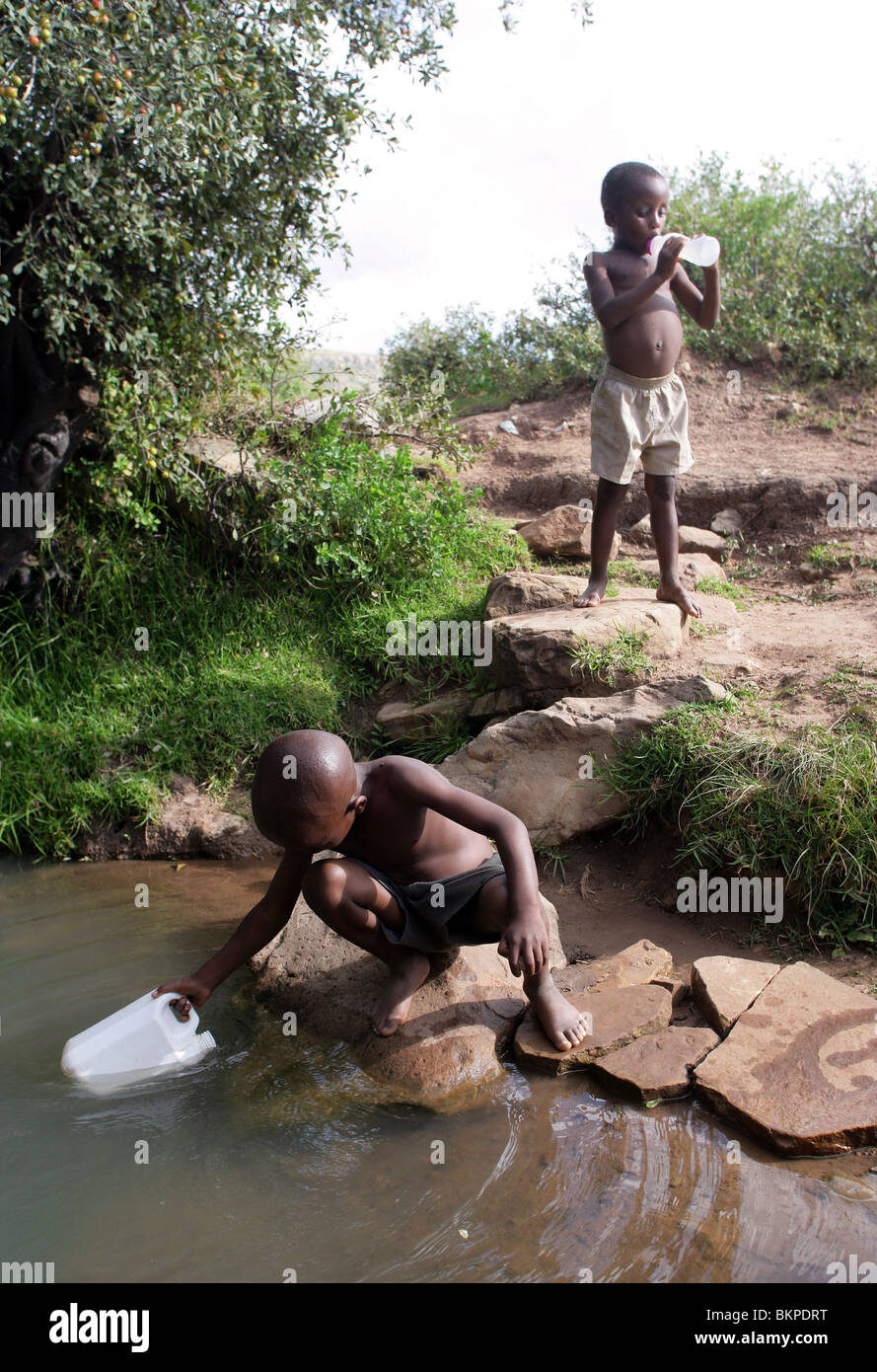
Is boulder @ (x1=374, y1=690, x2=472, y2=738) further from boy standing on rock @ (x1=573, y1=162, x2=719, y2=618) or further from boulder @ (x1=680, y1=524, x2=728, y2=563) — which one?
boulder @ (x1=680, y1=524, x2=728, y2=563)

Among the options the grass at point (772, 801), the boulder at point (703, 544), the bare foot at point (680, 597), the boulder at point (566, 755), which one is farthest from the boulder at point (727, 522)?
the grass at point (772, 801)

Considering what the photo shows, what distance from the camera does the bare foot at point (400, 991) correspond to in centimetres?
303

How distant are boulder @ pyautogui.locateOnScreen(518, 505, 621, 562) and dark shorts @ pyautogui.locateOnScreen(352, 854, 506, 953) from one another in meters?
3.54

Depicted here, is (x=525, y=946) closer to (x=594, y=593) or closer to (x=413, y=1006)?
(x=413, y=1006)

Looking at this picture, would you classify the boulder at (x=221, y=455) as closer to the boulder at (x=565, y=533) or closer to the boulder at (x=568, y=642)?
the boulder at (x=565, y=533)

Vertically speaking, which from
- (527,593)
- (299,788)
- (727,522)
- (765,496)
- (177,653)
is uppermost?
(765,496)

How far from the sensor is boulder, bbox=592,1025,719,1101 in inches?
108

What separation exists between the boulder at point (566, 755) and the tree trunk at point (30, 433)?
2.89 m

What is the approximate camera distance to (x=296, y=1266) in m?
2.22

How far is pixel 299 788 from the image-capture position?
2688 millimetres

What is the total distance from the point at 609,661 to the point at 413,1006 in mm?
1965

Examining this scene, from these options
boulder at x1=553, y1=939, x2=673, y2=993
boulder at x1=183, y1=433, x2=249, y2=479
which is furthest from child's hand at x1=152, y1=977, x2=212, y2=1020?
boulder at x1=183, y1=433, x2=249, y2=479

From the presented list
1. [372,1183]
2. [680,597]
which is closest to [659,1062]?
[372,1183]
